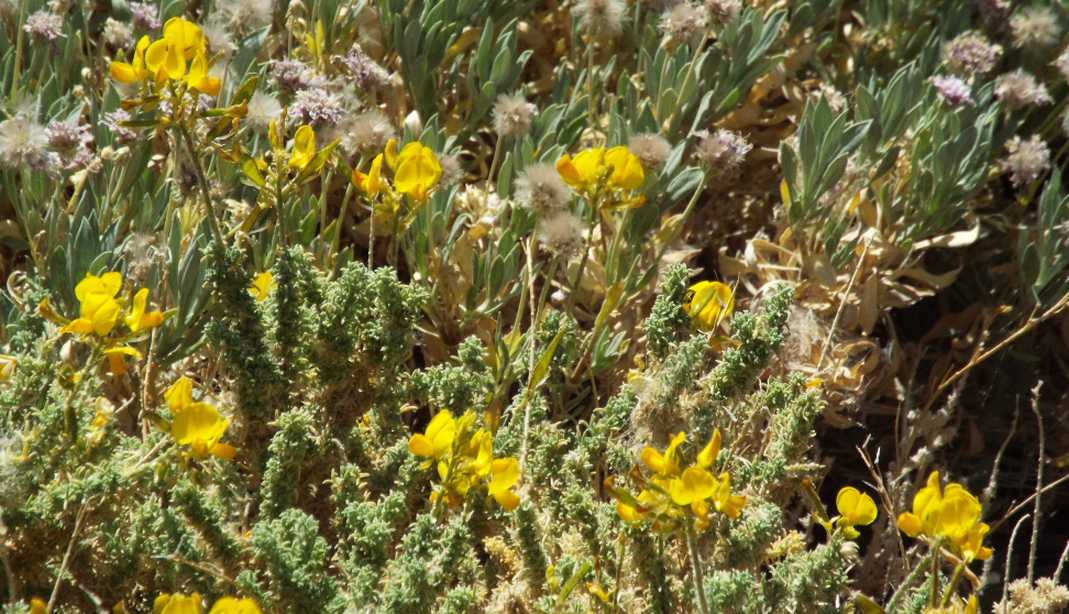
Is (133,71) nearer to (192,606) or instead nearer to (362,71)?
(192,606)

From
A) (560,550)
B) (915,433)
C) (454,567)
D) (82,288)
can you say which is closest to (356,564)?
(454,567)

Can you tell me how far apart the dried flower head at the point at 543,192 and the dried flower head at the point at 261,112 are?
0.53 metres

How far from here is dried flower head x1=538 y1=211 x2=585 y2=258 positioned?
8.01 ft

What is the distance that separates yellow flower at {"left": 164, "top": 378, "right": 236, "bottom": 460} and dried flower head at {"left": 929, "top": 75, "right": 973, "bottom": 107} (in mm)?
2007

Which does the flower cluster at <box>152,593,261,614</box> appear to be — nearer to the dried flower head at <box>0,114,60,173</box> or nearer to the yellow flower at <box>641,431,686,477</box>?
the yellow flower at <box>641,431,686,477</box>

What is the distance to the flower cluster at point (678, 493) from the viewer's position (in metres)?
1.63

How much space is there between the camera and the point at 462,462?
5.99 ft

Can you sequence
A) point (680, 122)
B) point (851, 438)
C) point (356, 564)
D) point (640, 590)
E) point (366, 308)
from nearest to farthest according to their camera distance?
1. point (356, 564)
2. point (640, 590)
3. point (366, 308)
4. point (680, 122)
5. point (851, 438)

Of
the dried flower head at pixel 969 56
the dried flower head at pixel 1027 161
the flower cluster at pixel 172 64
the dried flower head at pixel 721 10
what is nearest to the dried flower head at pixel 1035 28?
the dried flower head at pixel 969 56

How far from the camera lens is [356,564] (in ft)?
6.23

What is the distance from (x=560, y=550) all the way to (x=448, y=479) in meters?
0.39

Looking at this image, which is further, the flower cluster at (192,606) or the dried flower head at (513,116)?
the dried flower head at (513,116)

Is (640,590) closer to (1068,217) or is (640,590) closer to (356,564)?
(356,564)

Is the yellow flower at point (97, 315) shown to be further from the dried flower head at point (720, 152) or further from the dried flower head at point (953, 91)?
the dried flower head at point (953, 91)
